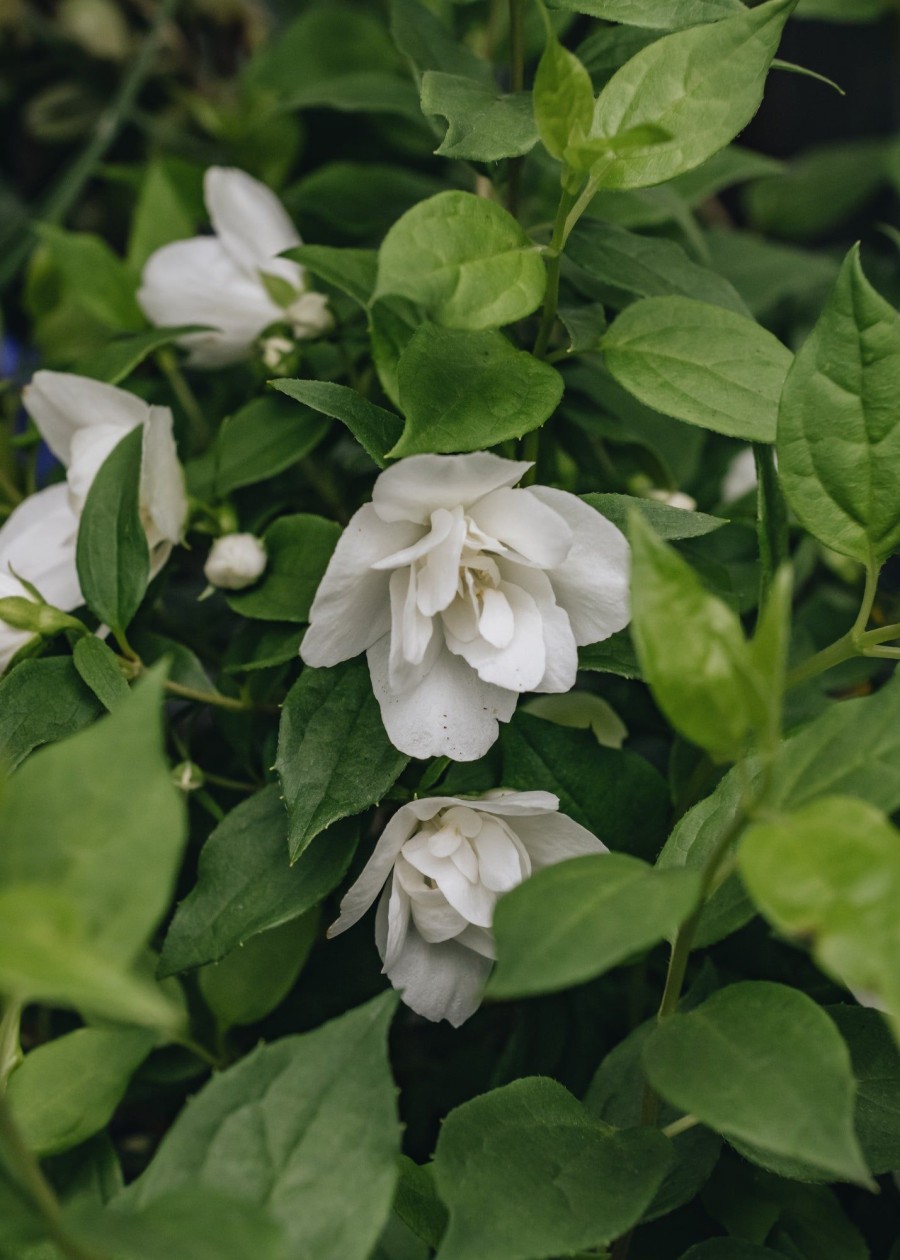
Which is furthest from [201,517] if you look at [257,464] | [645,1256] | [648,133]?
[645,1256]

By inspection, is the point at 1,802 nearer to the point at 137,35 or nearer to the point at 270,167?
the point at 270,167

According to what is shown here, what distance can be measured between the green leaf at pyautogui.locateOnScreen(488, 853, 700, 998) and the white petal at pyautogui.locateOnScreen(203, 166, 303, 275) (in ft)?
1.60

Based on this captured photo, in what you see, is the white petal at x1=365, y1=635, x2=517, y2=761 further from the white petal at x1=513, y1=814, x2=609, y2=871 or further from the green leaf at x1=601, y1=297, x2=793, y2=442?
the green leaf at x1=601, y1=297, x2=793, y2=442

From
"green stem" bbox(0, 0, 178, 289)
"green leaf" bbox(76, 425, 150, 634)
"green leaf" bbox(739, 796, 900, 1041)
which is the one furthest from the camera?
"green stem" bbox(0, 0, 178, 289)

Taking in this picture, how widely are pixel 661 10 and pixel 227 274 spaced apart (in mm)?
316

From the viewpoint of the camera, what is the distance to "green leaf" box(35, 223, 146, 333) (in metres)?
0.81

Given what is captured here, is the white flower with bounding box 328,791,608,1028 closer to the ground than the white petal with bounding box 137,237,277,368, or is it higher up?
closer to the ground

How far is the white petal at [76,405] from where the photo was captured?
0.63m

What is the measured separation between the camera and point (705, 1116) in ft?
1.26

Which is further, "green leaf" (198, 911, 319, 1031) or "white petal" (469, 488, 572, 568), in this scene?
"green leaf" (198, 911, 319, 1031)

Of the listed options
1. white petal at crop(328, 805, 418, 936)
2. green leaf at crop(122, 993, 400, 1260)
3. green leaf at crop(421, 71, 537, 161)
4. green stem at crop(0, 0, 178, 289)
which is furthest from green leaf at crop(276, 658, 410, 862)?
green stem at crop(0, 0, 178, 289)

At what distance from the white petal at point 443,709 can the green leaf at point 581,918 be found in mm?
120

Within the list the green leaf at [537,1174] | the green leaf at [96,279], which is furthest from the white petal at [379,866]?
the green leaf at [96,279]

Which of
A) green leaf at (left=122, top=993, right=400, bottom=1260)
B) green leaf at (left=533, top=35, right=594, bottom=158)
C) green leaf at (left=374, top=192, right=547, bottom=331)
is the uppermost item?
green leaf at (left=533, top=35, right=594, bottom=158)
